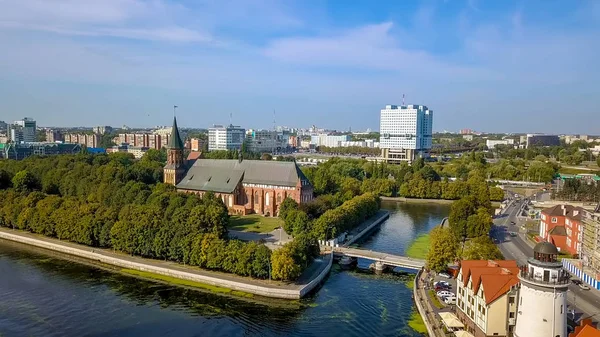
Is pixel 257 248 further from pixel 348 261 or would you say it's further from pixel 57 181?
pixel 57 181

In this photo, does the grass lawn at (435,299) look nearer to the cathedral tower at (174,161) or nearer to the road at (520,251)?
the road at (520,251)

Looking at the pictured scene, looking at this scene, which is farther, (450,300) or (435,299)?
(435,299)

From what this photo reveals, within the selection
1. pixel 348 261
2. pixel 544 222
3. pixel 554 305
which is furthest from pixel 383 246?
pixel 554 305

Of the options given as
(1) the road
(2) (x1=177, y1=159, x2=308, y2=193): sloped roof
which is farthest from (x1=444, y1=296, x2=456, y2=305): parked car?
(2) (x1=177, y1=159, x2=308, y2=193): sloped roof

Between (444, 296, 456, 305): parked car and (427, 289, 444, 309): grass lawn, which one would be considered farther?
(444, 296, 456, 305): parked car

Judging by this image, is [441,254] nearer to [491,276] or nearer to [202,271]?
[491,276]

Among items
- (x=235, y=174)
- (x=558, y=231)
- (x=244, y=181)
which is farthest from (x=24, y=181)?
(x=558, y=231)

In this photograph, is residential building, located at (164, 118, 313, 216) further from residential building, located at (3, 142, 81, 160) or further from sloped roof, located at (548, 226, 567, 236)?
residential building, located at (3, 142, 81, 160)
